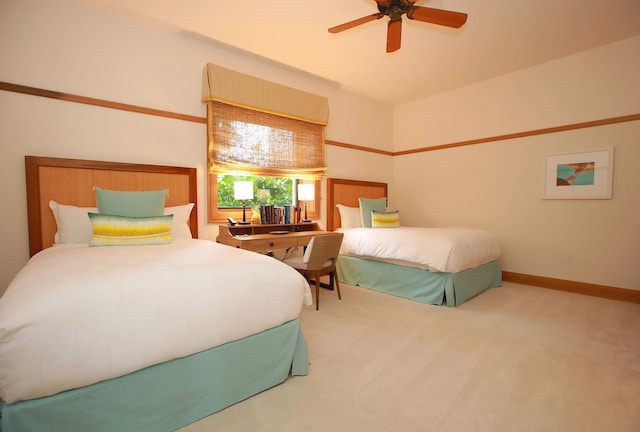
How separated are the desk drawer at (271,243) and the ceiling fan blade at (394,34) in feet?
6.96

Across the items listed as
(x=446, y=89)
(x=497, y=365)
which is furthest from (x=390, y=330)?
(x=446, y=89)

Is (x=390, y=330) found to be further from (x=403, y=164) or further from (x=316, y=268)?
(x=403, y=164)

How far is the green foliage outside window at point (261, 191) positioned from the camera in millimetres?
3645

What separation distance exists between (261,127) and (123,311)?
2.88 m

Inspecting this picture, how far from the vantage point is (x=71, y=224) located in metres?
2.38

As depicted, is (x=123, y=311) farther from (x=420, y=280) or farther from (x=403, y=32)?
(x=403, y=32)

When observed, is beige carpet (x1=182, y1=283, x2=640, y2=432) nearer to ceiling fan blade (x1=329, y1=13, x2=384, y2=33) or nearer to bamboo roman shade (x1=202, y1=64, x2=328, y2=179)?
bamboo roman shade (x1=202, y1=64, x2=328, y2=179)

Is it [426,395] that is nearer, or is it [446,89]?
[426,395]

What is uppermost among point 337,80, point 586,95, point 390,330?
point 337,80

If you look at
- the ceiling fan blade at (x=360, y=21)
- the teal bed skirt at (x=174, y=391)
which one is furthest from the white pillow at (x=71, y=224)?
the ceiling fan blade at (x=360, y=21)

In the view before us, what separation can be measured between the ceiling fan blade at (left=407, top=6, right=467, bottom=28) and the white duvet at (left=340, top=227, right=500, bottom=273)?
1938 millimetres

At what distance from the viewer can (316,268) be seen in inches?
120

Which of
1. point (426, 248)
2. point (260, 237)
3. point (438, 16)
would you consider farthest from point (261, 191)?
point (438, 16)

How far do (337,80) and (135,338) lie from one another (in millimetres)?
4030
